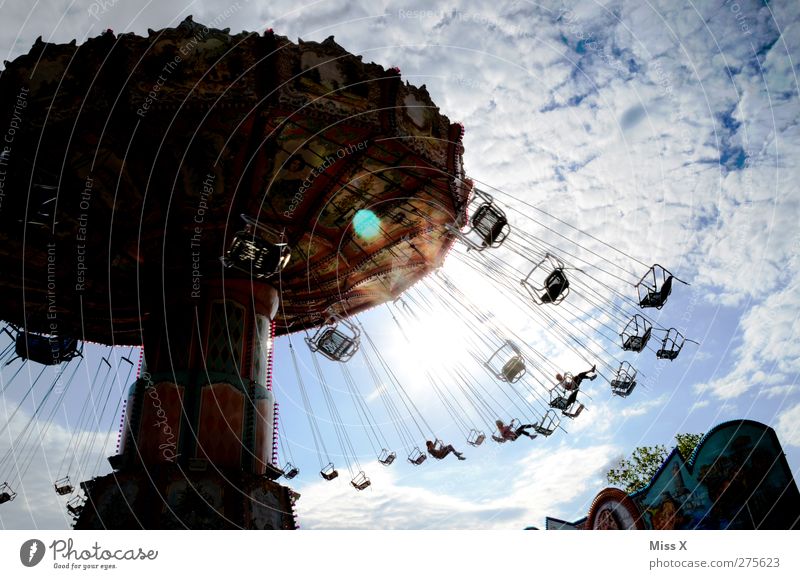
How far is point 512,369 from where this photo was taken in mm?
13633

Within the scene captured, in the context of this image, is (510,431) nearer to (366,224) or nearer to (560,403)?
(560,403)

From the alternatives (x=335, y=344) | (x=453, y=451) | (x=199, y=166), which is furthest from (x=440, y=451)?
(x=199, y=166)

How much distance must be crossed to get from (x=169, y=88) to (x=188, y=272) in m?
4.30

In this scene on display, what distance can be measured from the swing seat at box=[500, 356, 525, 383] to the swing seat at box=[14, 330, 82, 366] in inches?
478

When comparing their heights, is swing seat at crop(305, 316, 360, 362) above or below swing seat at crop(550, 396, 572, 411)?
above

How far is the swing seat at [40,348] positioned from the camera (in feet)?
48.2

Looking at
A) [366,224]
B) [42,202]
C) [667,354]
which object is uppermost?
[42,202]

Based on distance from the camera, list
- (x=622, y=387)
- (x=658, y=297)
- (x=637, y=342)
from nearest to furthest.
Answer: (x=658, y=297) → (x=637, y=342) → (x=622, y=387)

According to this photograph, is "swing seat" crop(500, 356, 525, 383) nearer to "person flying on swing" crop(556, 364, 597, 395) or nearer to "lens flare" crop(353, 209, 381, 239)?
"person flying on swing" crop(556, 364, 597, 395)

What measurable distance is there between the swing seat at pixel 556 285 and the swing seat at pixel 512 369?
2254 millimetres

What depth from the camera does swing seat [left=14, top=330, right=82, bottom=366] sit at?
14695 mm

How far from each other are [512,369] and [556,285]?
9.25ft

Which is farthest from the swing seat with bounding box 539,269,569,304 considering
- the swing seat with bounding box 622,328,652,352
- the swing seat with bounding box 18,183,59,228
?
the swing seat with bounding box 18,183,59,228
